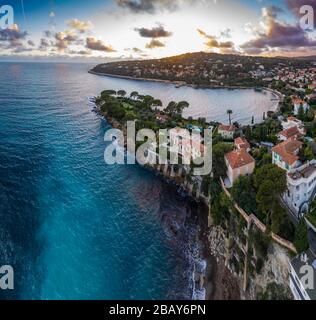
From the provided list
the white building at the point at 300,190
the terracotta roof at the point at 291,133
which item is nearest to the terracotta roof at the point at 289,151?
the white building at the point at 300,190

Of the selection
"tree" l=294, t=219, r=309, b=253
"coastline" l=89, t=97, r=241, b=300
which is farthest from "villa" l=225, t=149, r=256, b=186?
"tree" l=294, t=219, r=309, b=253

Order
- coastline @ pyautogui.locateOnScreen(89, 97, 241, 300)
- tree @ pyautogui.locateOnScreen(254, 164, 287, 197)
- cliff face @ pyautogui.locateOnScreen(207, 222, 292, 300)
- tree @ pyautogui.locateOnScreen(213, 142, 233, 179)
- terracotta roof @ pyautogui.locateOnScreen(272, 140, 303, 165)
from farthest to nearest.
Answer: tree @ pyautogui.locateOnScreen(213, 142, 233, 179)
terracotta roof @ pyautogui.locateOnScreen(272, 140, 303, 165)
coastline @ pyautogui.locateOnScreen(89, 97, 241, 300)
tree @ pyautogui.locateOnScreen(254, 164, 287, 197)
cliff face @ pyautogui.locateOnScreen(207, 222, 292, 300)

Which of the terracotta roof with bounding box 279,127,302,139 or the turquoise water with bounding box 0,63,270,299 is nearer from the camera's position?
the turquoise water with bounding box 0,63,270,299

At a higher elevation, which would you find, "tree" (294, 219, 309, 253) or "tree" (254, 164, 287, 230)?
"tree" (254, 164, 287, 230)

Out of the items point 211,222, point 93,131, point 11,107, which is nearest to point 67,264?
point 211,222

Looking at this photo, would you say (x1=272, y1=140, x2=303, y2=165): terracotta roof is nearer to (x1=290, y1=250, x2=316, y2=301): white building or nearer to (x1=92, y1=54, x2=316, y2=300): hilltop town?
(x1=92, y1=54, x2=316, y2=300): hilltop town
